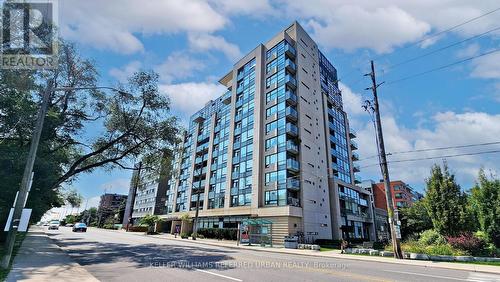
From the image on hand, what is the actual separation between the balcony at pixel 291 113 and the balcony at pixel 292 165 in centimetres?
648

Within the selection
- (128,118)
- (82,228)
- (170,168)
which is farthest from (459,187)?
(82,228)

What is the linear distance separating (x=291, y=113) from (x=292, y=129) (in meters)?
2.35

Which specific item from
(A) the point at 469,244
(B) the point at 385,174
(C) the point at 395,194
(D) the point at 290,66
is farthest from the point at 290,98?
(C) the point at 395,194

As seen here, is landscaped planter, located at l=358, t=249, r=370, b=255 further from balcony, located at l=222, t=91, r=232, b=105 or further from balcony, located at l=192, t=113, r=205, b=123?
balcony, located at l=192, t=113, r=205, b=123

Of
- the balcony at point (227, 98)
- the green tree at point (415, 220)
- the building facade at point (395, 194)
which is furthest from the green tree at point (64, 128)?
→ the building facade at point (395, 194)

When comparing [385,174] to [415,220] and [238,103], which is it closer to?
[238,103]

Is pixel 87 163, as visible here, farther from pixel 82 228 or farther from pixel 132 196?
pixel 132 196

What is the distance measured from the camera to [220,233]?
4078 centimetres

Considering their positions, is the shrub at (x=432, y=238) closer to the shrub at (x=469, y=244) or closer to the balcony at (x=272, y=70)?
the shrub at (x=469, y=244)

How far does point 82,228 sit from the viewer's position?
45.4m

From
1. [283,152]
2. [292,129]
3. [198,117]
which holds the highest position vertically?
[198,117]

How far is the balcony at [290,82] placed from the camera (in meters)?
41.1

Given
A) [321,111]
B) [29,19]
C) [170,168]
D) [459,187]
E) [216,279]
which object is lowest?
[216,279]

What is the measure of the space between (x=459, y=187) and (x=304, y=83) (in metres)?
27.5
